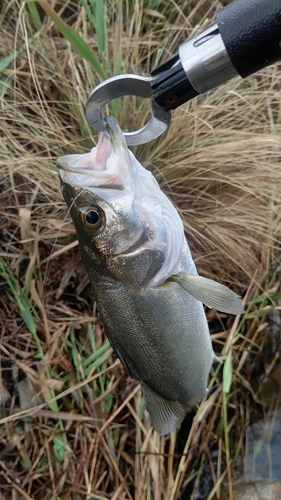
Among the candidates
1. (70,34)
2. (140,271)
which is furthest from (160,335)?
(70,34)

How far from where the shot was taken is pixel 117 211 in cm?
132

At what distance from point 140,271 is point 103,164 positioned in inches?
12.8

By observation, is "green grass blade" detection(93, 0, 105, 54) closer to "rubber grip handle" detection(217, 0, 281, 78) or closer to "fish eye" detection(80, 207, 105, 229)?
"fish eye" detection(80, 207, 105, 229)

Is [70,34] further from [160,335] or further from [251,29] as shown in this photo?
[160,335]

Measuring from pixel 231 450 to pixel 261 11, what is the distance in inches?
82.6

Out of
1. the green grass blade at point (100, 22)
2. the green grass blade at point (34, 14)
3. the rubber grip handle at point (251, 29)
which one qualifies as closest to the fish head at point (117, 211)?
the rubber grip handle at point (251, 29)

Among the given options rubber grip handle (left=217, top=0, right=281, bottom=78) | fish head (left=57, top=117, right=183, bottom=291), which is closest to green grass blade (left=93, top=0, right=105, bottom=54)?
fish head (left=57, top=117, right=183, bottom=291)

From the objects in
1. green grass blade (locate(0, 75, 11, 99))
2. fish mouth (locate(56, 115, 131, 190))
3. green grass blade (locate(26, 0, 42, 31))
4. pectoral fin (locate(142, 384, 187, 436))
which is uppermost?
green grass blade (locate(26, 0, 42, 31))

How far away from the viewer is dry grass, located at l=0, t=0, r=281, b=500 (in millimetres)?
2264

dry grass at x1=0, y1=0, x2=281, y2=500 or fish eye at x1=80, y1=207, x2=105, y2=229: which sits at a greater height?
fish eye at x1=80, y1=207, x2=105, y2=229

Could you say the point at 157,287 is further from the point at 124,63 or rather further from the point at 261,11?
the point at 124,63

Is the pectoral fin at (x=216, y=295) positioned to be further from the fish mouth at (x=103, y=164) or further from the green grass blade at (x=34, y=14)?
the green grass blade at (x=34, y=14)

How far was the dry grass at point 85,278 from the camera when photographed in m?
2.26

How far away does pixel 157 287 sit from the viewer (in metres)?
1.45
